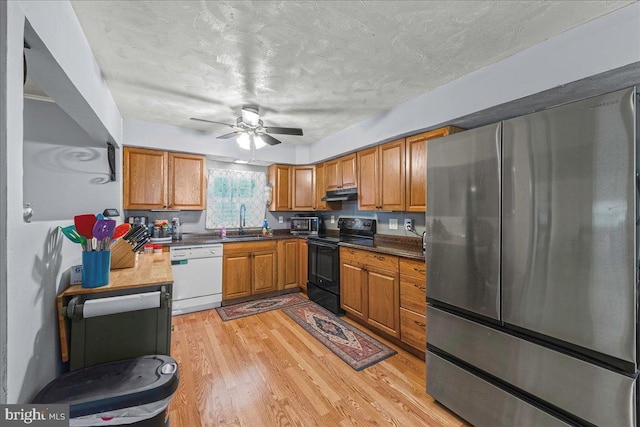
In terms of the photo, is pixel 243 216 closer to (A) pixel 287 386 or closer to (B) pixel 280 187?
(B) pixel 280 187

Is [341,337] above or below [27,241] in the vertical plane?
below

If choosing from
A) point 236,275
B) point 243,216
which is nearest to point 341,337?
point 236,275

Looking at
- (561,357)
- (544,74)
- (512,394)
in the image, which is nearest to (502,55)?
(544,74)

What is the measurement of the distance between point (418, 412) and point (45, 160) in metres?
3.81

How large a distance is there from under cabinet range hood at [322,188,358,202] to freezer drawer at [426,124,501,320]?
1716 mm

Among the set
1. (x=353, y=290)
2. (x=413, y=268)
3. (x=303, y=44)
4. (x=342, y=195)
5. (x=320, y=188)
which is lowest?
(x=353, y=290)

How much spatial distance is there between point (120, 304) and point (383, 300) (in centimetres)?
222

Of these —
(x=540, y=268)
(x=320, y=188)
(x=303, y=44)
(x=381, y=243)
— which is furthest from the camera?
(x=320, y=188)

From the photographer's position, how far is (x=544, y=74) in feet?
5.57

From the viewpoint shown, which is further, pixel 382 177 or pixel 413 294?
pixel 382 177

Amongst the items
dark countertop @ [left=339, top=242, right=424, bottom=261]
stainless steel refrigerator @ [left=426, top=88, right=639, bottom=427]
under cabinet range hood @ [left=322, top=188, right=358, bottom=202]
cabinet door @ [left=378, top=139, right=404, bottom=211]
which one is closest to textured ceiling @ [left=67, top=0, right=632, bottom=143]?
cabinet door @ [left=378, top=139, right=404, bottom=211]

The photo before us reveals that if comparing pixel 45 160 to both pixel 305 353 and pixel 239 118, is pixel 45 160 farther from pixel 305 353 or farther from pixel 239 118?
pixel 305 353

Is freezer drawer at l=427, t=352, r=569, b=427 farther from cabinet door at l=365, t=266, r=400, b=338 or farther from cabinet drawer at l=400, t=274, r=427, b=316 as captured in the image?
cabinet door at l=365, t=266, r=400, b=338

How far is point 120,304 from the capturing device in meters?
1.24
